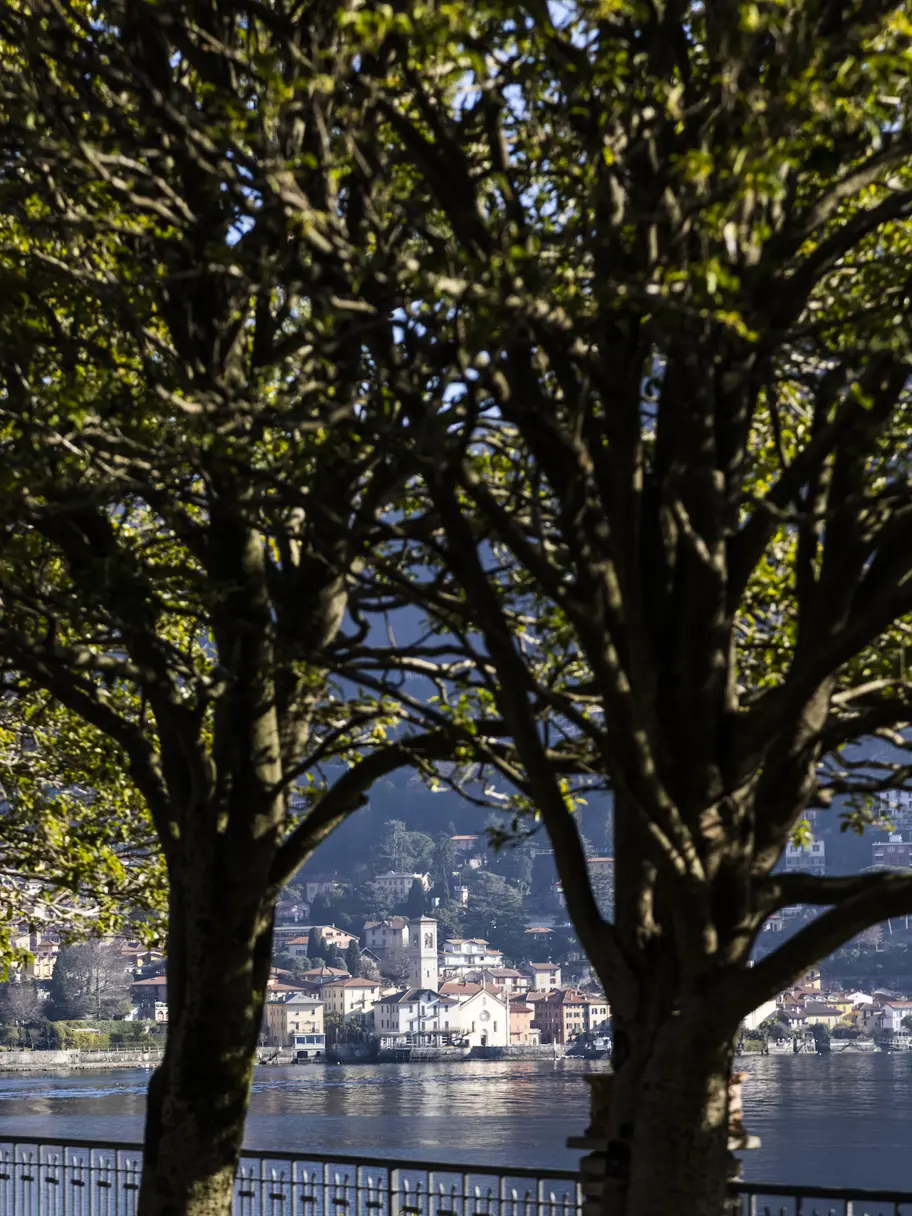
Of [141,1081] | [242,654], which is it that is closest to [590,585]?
[242,654]

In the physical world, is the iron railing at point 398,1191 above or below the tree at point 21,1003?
above

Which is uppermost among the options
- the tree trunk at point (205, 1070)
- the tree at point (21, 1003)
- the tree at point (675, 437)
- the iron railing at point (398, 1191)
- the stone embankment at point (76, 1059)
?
the tree at point (675, 437)

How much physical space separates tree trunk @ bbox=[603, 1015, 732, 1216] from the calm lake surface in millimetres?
56524

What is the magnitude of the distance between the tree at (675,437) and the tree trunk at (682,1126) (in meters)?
0.01

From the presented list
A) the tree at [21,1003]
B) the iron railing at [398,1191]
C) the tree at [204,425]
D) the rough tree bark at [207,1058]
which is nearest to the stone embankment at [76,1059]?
the tree at [21,1003]

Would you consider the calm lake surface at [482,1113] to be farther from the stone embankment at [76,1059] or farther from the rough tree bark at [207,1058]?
the rough tree bark at [207,1058]

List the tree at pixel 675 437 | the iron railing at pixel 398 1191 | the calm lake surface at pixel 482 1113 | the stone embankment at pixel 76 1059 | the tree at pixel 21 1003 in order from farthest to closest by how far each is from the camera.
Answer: the tree at pixel 21 1003 → the stone embankment at pixel 76 1059 → the calm lake surface at pixel 482 1113 → the iron railing at pixel 398 1191 → the tree at pixel 675 437

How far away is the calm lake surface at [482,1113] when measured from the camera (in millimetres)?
83250

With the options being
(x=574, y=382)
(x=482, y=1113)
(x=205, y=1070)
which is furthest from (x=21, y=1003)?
(x=574, y=382)

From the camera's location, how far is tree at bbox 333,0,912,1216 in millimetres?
7094

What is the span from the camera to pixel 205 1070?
1055cm

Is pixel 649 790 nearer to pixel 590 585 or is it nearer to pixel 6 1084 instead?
pixel 590 585

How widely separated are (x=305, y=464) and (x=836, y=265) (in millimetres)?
3309

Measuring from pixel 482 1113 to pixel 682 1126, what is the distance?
109 meters
